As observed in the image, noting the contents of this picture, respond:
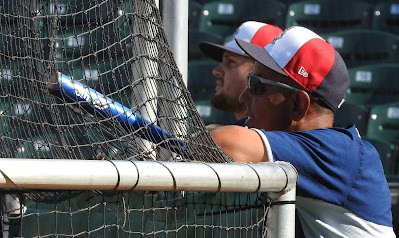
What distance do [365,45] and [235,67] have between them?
8.78ft

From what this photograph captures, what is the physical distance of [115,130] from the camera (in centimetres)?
160

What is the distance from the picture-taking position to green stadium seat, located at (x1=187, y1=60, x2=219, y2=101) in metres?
5.39

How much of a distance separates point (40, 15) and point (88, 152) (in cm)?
42

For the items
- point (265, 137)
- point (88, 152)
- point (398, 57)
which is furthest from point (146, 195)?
point (398, 57)

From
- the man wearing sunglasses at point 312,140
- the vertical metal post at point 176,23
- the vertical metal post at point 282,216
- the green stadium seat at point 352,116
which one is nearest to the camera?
the vertical metal post at point 282,216

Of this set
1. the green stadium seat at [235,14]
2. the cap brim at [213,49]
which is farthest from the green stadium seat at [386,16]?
the cap brim at [213,49]

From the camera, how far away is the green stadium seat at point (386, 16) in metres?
5.66

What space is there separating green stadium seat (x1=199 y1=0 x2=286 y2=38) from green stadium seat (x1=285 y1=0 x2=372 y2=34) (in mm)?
99

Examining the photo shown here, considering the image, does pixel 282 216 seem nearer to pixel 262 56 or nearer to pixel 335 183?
pixel 335 183

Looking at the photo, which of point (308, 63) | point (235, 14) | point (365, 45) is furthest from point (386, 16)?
point (308, 63)

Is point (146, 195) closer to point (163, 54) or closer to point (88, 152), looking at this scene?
point (88, 152)

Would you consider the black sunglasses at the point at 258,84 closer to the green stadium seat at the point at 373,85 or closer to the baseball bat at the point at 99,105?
the baseball bat at the point at 99,105

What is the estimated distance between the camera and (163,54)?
67.4 inches

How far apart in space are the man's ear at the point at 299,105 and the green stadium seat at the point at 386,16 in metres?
3.99
